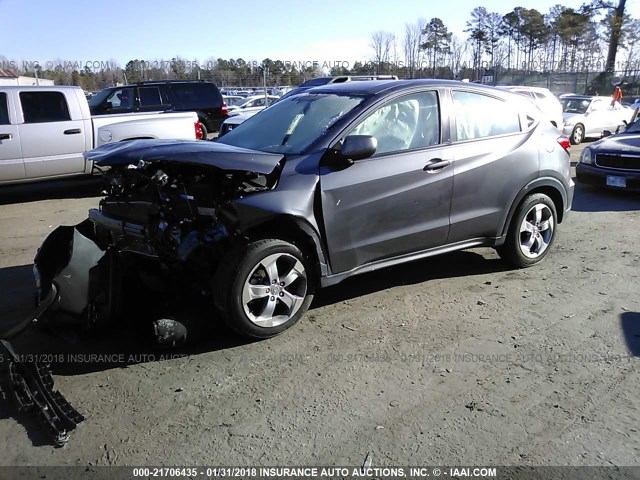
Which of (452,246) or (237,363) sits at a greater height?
(452,246)

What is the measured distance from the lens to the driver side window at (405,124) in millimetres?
4539

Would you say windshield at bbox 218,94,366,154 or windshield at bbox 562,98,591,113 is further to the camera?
windshield at bbox 562,98,591,113

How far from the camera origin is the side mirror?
4152 mm

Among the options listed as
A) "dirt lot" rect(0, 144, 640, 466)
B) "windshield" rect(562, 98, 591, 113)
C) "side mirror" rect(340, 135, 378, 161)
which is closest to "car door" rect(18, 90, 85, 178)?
"dirt lot" rect(0, 144, 640, 466)

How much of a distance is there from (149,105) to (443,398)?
512 inches

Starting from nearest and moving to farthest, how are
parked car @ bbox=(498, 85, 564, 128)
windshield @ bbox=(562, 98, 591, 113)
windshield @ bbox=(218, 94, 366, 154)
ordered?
windshield @ bbox=(218, 94, 366, 154), parked car @ bbox=(498, 85, 564, 128), windshield @ bbox=(562, 98, 591, 113)

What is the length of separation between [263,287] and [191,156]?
3.49ft

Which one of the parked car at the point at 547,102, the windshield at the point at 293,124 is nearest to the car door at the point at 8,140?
the windshield at the point at 293,124

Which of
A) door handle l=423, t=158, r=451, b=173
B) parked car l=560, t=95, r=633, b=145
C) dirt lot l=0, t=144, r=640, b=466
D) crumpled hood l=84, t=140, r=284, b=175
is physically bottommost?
dirt lot l=0, t=144, r=640, b=466

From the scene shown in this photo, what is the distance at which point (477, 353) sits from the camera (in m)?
3.89

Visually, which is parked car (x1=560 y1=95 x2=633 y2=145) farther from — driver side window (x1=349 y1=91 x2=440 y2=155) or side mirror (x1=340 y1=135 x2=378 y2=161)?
side mirror (x1=340 y1=135 x2=378 y2=161)

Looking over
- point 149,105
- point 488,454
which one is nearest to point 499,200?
point 488,454

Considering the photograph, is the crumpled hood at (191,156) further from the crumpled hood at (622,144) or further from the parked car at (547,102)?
the parked car at (547,102)

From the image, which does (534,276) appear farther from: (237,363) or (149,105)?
(149,105)
